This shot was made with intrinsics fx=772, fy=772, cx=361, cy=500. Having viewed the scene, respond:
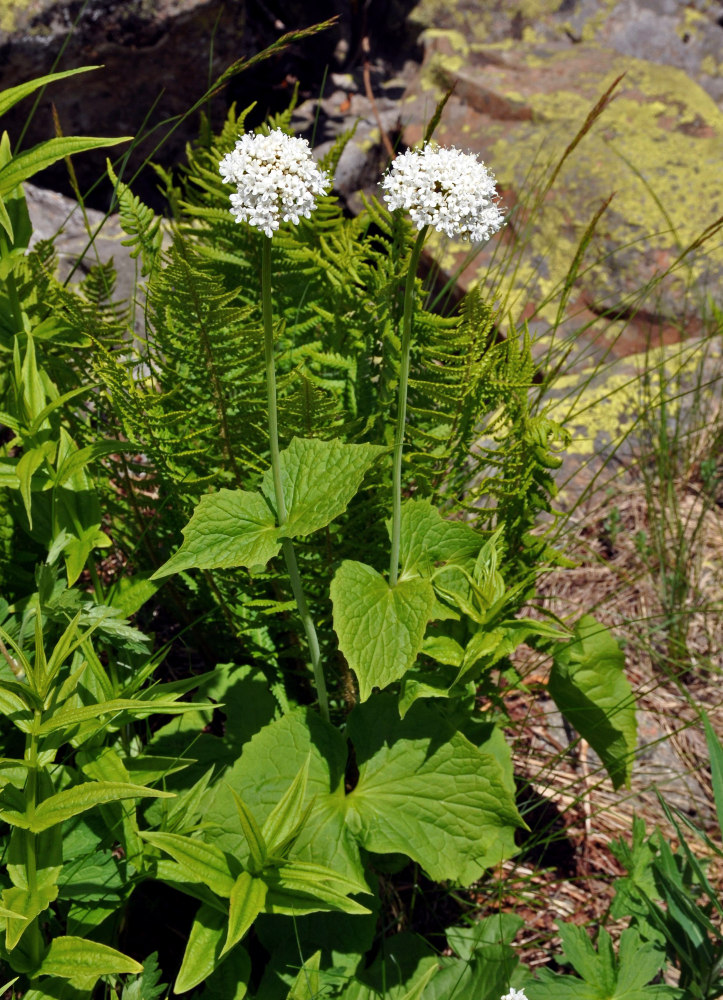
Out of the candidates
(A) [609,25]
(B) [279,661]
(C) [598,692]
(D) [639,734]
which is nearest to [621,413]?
(D) [639,734]

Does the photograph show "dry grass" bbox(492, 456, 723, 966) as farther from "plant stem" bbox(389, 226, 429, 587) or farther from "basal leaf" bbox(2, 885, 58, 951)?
"basal leaf" bbox(2, 885, 58, 951)

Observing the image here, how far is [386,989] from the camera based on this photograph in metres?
1.74

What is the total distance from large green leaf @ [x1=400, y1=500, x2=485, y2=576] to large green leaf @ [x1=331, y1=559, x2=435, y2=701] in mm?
143

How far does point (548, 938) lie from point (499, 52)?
18.2 ft

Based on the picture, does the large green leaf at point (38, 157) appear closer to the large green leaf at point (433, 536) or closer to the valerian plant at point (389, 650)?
the valerian plant at point (389, 650)

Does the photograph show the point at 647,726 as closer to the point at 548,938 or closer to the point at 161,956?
the point at 548,938

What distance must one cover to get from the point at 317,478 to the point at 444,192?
0.65 m

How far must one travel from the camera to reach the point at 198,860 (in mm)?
1493

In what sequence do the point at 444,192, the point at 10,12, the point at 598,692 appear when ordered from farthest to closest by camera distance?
the point at 10,12 → the point at 598,692 → the point at 444,192

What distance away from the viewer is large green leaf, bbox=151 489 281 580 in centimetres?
154

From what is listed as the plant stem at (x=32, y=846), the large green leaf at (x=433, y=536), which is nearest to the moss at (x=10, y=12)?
the large green leaf at (x=433, y=536)

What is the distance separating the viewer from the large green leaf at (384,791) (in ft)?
5.47

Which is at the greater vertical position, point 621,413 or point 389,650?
point 389,650

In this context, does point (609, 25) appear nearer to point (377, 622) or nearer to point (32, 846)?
point (377, 622)
